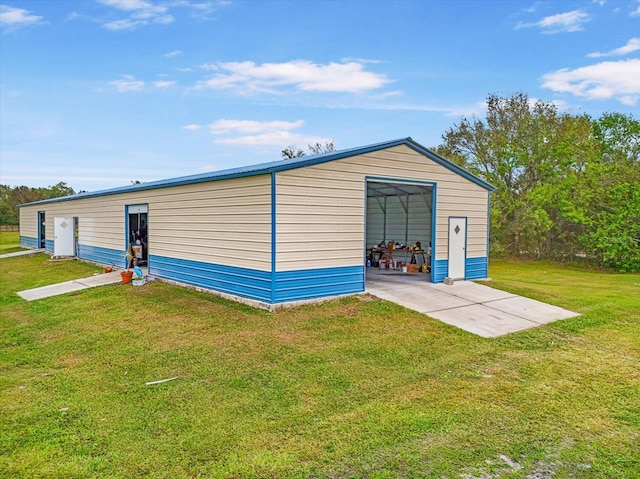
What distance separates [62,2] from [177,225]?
22.5 feet

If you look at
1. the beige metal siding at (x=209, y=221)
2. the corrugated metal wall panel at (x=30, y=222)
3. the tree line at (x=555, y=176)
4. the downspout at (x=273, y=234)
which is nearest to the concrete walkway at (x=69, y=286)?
the beige metal siding at (x=209, y=221)

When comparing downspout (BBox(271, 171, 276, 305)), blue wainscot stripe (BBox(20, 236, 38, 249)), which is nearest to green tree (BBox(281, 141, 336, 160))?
blue wainscot stripe (BBox(20, 236, 38, 249))

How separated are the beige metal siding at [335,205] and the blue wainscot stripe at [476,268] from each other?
1033 millimetres

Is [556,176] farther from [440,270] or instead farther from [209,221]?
[209,221]

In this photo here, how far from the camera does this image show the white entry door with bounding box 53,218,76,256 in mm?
18188

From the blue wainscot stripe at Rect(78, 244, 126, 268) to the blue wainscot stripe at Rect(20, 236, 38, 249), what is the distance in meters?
7.77

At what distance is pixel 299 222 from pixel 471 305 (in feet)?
12.5

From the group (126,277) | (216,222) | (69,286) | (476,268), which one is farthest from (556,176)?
(69,286)

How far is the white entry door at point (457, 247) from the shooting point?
1091cm

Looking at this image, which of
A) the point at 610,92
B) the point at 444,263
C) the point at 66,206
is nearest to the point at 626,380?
the point at 444,263

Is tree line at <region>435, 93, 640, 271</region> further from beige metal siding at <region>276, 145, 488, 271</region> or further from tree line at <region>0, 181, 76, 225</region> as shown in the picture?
tree line at <region>0, 181, 76, 225</region>

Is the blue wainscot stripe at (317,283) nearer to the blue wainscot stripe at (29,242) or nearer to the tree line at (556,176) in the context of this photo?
the tree line at (556,176)

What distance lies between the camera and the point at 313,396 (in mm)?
4629

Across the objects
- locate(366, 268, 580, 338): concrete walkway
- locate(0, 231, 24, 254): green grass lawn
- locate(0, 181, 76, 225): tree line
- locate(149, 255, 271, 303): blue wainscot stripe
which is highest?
locate(0, 181, 76, 225): tree line
